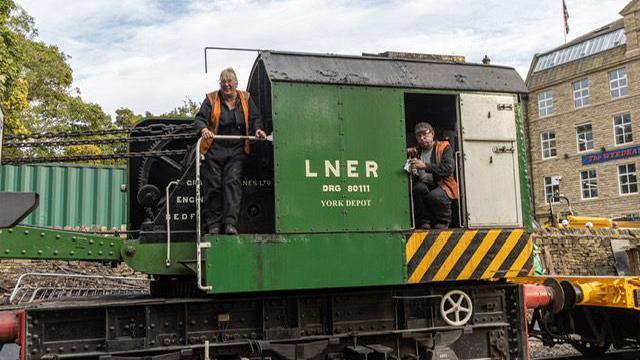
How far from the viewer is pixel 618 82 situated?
119ft

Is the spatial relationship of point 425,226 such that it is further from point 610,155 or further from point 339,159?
point 610,155

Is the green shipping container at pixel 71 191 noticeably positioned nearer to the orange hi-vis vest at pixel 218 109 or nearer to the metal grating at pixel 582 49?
the orange hi-vis vest at pixel 218 109

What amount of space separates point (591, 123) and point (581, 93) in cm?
224

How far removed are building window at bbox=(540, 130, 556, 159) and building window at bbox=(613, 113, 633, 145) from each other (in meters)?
4.34

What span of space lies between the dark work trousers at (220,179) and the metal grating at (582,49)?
37.7m

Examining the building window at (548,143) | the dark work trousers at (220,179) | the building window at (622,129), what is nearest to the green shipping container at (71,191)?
the dark work trousers at (220,179)

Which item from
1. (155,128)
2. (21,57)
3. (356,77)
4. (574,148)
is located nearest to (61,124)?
(21,57)

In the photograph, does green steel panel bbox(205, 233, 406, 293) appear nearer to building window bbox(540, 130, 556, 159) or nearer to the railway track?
the railway track

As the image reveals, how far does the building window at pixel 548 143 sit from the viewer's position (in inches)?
1581

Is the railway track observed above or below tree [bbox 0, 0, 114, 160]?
below

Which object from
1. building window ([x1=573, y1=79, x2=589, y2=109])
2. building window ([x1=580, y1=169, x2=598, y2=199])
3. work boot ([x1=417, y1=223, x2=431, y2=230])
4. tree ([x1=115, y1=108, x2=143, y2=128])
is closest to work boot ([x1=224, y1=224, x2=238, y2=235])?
work boot ([x1=417, y1=223, x2=431, y2=230])

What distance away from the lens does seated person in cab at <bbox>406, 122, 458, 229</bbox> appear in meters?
6.27

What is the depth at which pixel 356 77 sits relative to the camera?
607 cm

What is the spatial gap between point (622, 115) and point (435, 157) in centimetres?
3455
